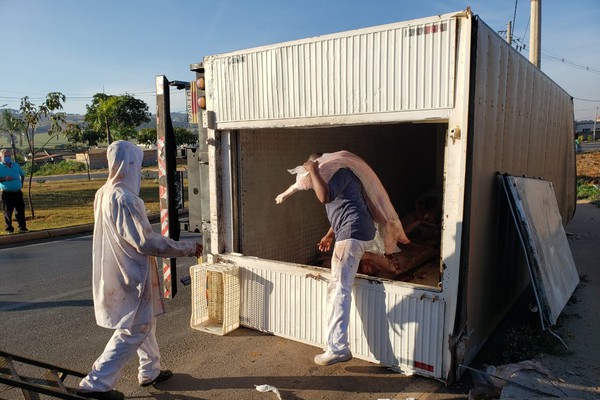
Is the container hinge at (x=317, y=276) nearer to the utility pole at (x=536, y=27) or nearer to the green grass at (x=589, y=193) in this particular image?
the green grass at (x=589, y=193)

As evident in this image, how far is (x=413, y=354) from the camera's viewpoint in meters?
3.72

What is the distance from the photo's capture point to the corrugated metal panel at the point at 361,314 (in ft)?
11.9

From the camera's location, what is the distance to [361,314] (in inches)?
156

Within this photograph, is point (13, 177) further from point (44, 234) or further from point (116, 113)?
point (116, 113)

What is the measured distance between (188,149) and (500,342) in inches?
147

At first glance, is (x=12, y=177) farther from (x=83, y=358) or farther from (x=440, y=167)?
(x=440, y=167)

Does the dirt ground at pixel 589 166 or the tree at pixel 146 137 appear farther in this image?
the tree at pixel 146 137

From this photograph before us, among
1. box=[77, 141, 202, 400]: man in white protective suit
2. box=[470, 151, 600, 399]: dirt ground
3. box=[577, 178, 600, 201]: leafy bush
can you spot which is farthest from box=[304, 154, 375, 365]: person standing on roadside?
box=[577, 178, 600, 201]: leafy bush

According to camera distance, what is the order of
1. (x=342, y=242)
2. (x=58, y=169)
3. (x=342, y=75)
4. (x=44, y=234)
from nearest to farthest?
(x=342, y=75)
(x=342, y=242)
(x=44, y=234)
(x=58, y=169)

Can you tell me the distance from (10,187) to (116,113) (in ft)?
92.0

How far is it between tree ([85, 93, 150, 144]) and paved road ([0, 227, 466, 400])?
30566 millimetres

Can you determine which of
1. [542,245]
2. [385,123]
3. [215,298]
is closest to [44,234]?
[215,298]

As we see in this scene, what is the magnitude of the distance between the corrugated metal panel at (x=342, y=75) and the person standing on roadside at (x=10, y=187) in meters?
7.29

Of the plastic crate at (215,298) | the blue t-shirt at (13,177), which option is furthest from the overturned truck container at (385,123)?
the blue t-shirt at (13,177)
